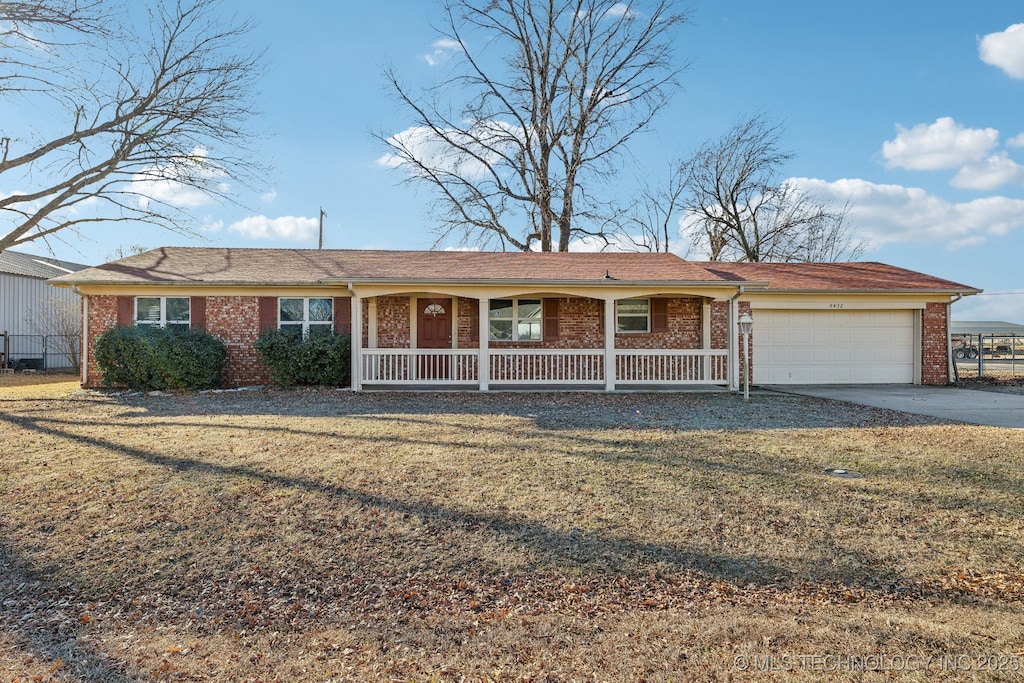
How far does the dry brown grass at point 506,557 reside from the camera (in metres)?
2.89

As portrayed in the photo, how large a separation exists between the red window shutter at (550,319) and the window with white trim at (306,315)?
214 inches

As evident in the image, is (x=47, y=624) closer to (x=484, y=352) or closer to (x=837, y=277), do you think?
(x=484, y=352)

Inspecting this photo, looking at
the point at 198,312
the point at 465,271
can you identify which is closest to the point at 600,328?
the point at 465,271

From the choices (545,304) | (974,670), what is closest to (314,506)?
(974,670)

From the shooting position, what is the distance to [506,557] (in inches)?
160

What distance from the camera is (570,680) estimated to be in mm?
2648

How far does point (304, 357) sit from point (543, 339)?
5.89 metres

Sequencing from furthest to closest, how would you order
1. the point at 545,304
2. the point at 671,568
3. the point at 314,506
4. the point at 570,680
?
the point at 545,304
the point at 314,506
the point at 671,568
the point at 570,680

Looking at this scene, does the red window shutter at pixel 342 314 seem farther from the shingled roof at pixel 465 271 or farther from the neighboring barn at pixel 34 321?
the neighboring barn at pixel 34 321

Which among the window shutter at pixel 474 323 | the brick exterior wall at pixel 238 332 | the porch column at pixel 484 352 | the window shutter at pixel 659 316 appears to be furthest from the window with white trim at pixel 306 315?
the window shutter at pixel 659 316

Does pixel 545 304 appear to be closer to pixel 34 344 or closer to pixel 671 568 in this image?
pixel 671 568

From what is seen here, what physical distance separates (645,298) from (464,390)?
5.43m

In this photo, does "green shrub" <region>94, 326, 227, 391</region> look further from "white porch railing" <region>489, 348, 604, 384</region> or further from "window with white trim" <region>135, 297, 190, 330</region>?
"white porch railing" <region>489, 348, 604, 384</region>

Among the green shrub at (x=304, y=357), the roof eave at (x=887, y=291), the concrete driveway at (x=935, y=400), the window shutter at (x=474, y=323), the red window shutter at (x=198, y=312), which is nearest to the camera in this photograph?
the concrete driveway at (x=935, y=400)
